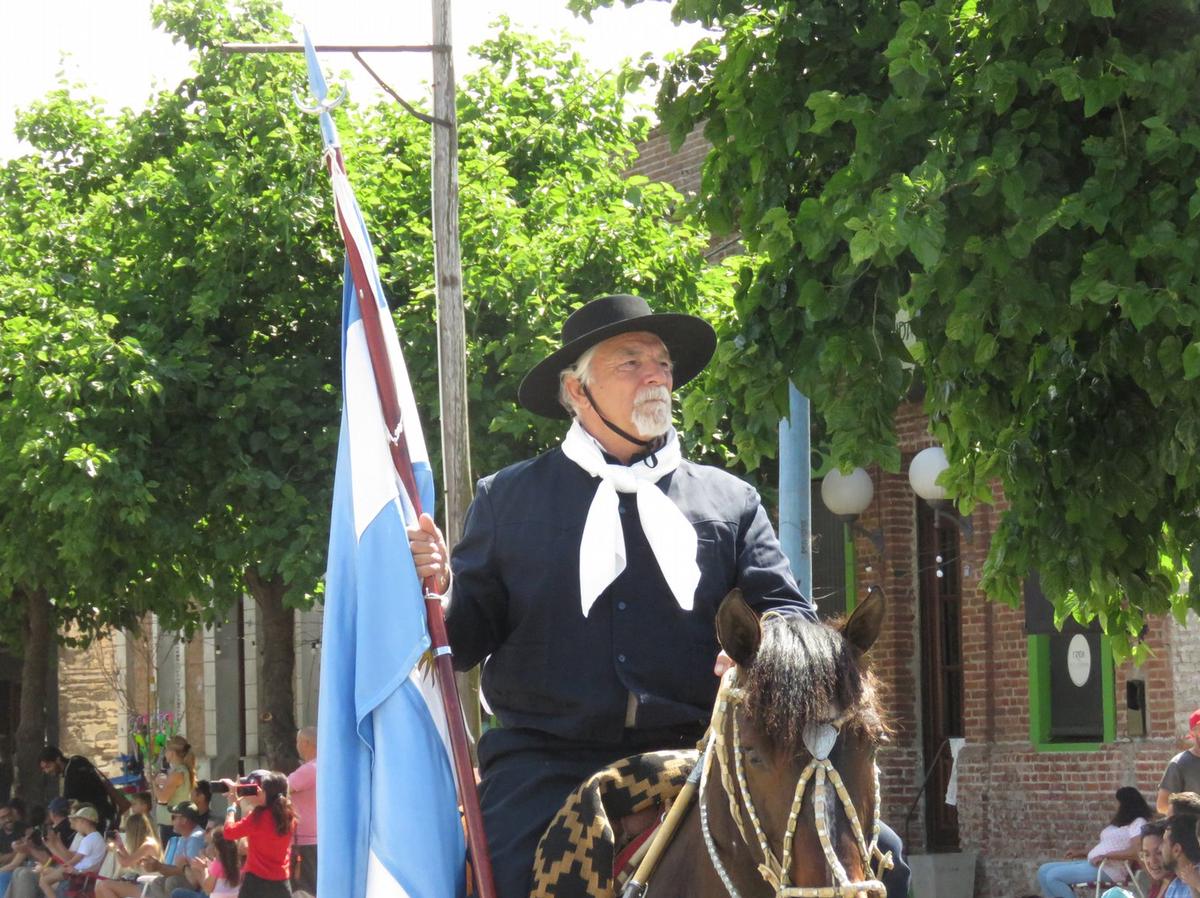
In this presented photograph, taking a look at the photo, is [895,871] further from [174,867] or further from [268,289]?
[174,867]

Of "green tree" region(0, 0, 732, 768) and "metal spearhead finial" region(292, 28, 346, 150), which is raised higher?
"green tree" region(0, 0, 732, 768)

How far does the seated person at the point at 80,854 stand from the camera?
17203 mm

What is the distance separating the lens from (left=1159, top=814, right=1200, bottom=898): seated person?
29.9 feet

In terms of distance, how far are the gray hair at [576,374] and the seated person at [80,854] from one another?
43.6 ft

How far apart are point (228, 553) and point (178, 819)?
2451 millimetres

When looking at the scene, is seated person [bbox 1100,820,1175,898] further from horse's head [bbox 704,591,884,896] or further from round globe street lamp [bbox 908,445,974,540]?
horse's head [bbox 704,591,884,896]

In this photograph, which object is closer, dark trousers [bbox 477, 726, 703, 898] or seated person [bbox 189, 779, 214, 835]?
dark trousers [bbox 477, 726, 703, 898]

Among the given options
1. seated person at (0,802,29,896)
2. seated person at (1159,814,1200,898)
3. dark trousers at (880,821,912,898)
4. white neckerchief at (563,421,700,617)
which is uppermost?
white neckerchief at (563,421,700,617)

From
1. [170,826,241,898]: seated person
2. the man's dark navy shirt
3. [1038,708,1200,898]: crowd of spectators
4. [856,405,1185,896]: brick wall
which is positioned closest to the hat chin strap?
the man's dark navy shirt

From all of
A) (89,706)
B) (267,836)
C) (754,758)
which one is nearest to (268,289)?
(267,836)

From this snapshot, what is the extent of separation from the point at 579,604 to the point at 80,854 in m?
13.7

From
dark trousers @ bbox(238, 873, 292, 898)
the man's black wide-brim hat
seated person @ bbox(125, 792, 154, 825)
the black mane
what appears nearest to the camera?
the black mane

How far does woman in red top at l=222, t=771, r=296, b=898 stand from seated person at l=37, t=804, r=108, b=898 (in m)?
5.08

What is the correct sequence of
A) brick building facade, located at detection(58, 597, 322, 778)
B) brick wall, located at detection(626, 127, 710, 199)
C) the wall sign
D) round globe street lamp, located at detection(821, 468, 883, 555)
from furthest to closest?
brick building facade, located at detection(58, 597, 322, 778)
brick wall, located at detection(626, 127, 710, 199)
the wall sign
round globe street lamp, located at detection(821, 468, 883, 555)
